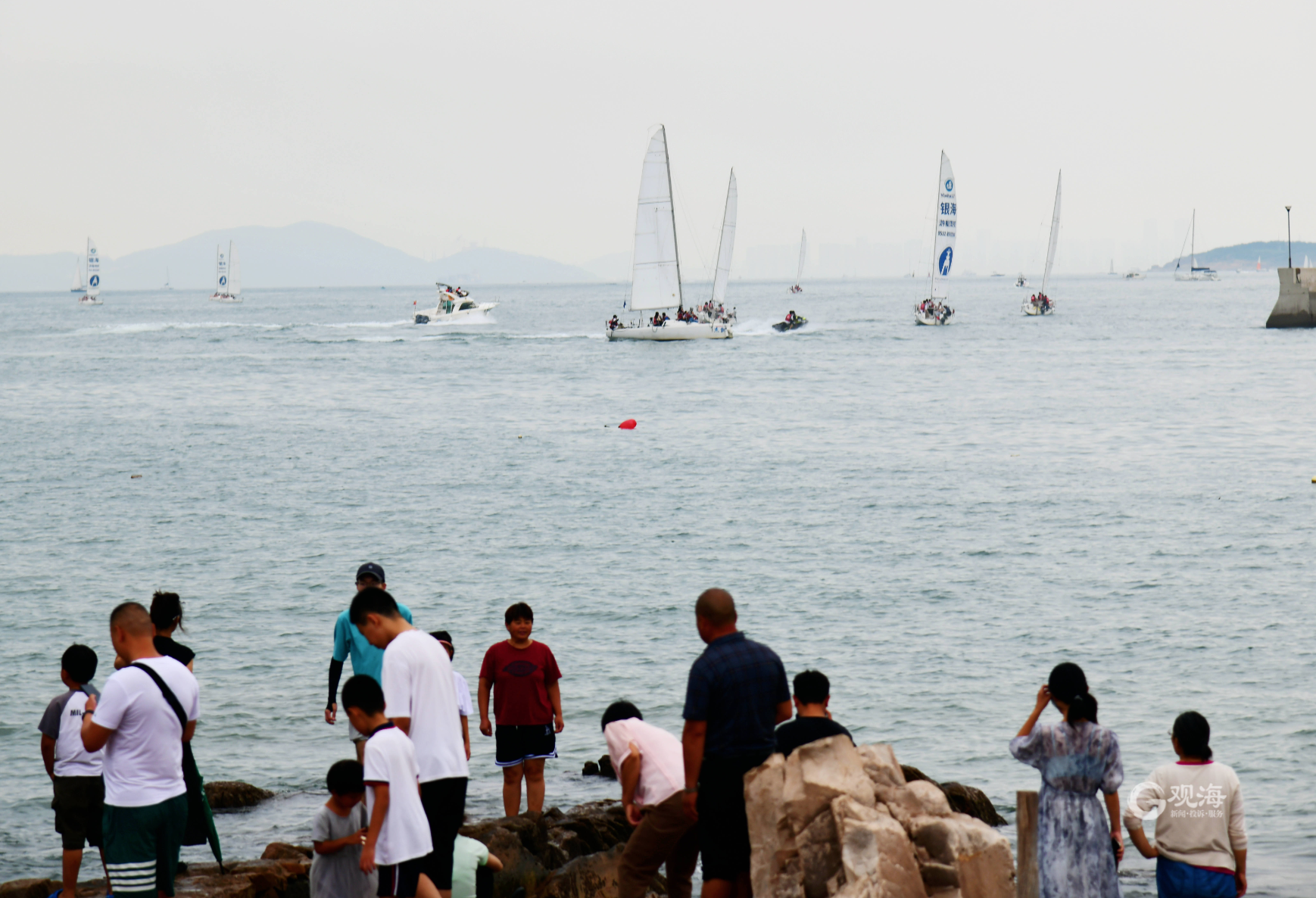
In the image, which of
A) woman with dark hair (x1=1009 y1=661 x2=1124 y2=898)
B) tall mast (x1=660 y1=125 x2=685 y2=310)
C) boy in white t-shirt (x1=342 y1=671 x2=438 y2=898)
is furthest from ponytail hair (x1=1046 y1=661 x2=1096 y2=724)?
tall mast (x1=660 y1=125 x2=685 y2=310)

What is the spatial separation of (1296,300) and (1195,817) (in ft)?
283

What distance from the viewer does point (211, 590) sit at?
72.8ft

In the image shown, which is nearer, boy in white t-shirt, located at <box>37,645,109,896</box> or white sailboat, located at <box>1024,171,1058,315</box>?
boy in white t-shirt, located at <box>37,645,109,896</box>

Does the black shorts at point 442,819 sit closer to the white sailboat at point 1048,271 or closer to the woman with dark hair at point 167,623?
the woman with dark hair at point 167,623

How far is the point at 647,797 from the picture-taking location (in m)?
6.64

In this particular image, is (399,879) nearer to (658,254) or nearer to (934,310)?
(658,254)

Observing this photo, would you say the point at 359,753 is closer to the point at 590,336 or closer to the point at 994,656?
the point at 994,656

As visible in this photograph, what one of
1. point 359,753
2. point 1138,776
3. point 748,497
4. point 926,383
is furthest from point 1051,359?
point 359,753

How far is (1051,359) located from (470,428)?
40186 millimetres

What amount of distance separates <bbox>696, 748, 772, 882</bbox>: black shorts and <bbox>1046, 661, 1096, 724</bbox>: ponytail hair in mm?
1425

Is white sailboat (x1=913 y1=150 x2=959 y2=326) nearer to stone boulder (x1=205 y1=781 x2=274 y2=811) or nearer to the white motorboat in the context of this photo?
the white motorboat

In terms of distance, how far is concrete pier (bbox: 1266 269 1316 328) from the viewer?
81.5 m

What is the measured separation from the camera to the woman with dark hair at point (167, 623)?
7.46 metres

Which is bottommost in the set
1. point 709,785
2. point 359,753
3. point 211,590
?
point 211,590
